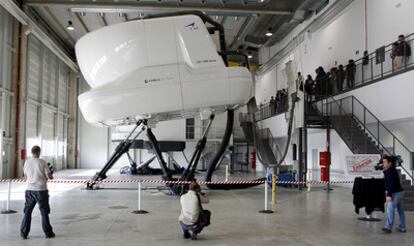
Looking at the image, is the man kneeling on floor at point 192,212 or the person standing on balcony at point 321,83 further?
the person standing on balcony at point 321,83

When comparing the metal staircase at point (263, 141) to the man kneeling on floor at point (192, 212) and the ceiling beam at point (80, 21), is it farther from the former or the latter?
the man kneeling on floor at point (192, 212)

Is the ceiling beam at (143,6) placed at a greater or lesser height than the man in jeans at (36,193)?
greater

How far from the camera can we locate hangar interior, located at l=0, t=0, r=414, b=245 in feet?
31.7

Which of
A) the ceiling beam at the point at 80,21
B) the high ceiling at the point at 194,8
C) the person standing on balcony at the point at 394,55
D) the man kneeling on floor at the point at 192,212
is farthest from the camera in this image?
the ceiling beam at the point at 80,21

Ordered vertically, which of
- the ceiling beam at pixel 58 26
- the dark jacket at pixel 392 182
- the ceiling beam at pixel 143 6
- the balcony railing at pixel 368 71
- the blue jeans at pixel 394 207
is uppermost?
the ceiling beam at pixel 58 26

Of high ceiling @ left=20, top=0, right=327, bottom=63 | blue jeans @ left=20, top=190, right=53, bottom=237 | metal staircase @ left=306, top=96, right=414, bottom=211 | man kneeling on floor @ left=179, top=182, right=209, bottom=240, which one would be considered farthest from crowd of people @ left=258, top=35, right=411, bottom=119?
blue jeans @ left=20, top=190, right=53, bottom=237

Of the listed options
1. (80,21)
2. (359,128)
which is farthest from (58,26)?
(359,128)

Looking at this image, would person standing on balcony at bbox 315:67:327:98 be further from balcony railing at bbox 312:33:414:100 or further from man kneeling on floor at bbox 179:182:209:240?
man kneeling on floor at bbox 179:182:209:240

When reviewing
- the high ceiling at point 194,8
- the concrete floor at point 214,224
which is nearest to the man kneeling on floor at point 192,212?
the concrete floor at point 214,224

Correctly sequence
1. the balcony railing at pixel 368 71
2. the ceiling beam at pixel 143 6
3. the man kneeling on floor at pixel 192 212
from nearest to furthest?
the man kneeling on floor at pixel 192 212 → the balcony railing at pixel 368 71 → the ceiling beam at pixel 143 6

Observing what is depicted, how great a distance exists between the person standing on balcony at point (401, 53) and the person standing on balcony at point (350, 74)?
133 inches

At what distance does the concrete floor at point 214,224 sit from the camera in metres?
7.65

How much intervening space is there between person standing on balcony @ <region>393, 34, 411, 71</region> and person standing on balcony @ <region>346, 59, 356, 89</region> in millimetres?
3386

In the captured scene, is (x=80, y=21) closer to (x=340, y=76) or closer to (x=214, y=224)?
(x=340, y=76)
